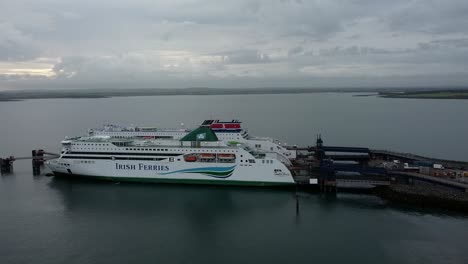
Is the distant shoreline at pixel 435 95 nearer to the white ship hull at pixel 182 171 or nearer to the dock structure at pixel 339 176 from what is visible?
the dock structure at pixel 339 176

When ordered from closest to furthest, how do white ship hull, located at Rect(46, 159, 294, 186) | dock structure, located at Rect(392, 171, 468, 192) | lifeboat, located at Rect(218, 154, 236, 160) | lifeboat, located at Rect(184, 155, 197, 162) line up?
dock structure, located at Rect(392, 171, 468, 192), white ship hull, located at Rect(46, 159, 294, 186), lifeboat, located at Rect(218, 154, 236, 160), lifeboat, located at Rect(184, 155, 197, 162)

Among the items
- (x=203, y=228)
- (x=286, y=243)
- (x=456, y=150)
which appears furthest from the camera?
(x=456, y=150)

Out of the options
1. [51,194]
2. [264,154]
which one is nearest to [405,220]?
[264,154]

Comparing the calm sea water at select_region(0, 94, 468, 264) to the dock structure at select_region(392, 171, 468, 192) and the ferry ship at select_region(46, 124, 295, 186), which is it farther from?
the dock structure at select_region(392, 171, 468, 192)

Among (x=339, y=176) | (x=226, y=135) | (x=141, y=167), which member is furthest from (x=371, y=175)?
(x=141, y=167)

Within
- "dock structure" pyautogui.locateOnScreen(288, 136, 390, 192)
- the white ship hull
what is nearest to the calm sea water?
the white ship hull

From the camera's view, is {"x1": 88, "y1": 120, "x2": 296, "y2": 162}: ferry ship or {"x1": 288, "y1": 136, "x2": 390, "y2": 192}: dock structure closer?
{"x1": 288, "y1": 136, "x2": 390, "y2": 192}: dock structure

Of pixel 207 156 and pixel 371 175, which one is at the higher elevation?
pixel 207 156

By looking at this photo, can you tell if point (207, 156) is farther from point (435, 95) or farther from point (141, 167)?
point (435, 95)

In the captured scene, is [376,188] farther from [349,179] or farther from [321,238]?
[321,238]
